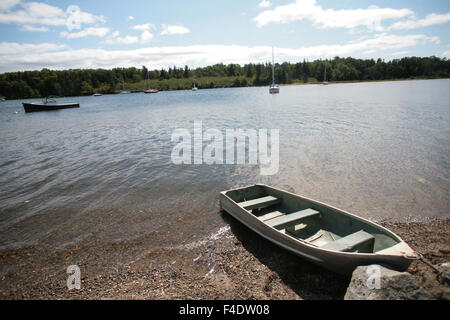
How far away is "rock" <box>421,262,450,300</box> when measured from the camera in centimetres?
501

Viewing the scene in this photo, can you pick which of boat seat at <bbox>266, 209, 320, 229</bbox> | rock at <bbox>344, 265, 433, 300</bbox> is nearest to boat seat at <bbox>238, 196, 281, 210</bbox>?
boat seat at <bbox>266, 209, 320, 229</bbox>

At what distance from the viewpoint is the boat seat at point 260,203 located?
31.7 feet

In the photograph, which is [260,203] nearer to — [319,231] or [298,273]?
[319,231]

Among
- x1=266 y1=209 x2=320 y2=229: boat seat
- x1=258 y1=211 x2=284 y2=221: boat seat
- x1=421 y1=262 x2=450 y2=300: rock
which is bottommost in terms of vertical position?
x1=258 y1=211 x2=284 y2=221: boat seat

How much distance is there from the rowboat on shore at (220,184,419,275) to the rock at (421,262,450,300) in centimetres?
49

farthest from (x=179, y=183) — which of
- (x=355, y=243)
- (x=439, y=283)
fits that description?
(x=439, y=283)

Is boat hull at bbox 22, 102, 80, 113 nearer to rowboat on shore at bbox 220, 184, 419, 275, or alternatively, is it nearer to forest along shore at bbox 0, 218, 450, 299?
forest along shore at bbox 0, 218, 450, 299

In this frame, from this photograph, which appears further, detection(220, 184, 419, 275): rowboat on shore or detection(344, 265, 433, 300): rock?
detection(220, 184, 419, 275): rowboat on shore

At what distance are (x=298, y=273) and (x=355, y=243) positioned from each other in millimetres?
1782

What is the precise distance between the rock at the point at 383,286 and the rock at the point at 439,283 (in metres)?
0.37

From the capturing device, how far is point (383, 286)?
5090mm

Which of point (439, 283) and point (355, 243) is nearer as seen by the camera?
point (439, 283)

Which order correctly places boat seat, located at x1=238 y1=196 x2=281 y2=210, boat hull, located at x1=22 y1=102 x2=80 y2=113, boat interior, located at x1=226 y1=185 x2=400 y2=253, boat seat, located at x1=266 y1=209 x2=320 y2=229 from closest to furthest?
boat interior, located at x1=226 y1=185 x2=400 y2=253
boat seat, located at x1=266 y1=209 x2=320 y2=229
boat seat, located at x1=238 y1=196 x2=281 y2=210
boat hull, located at x1=22 y1=102 x2=80 y2=113
